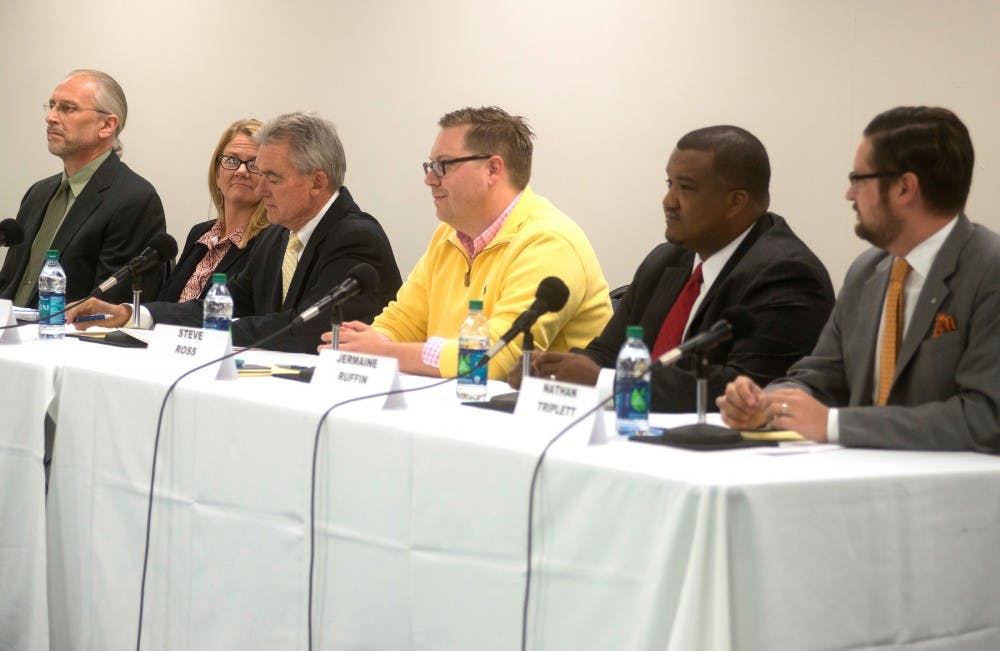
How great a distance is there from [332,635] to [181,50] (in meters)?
4.78

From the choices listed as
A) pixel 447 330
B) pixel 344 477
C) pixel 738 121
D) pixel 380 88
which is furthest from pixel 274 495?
pixel 380 88

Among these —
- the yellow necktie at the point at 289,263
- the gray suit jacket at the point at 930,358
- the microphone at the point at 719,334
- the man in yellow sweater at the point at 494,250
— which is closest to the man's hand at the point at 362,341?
the man in yellow sweater at the point at 494,250

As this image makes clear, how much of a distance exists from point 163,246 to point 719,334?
6.64 ft

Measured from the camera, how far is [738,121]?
424 cm

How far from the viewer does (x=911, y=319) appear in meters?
2.34

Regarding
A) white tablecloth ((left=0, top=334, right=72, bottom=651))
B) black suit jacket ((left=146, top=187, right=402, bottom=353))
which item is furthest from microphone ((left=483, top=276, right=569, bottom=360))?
black suit jacket ((left=146, top=187, right=402, bottom=353))

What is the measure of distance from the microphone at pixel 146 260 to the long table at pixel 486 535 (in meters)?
0.63

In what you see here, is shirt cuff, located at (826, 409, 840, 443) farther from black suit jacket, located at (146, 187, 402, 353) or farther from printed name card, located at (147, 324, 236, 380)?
black suit jacket, located at (146, 187, 402, 353)

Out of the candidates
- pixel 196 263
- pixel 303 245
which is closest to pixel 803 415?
pixel 303 245

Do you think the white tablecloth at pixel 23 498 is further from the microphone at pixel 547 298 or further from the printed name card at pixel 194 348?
the microphone at pixel 547 298

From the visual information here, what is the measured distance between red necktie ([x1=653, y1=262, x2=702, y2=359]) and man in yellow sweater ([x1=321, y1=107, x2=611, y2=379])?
0.32m

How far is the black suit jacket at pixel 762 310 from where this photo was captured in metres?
2.74

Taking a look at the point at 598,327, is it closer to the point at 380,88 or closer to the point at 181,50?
the point at 380,88

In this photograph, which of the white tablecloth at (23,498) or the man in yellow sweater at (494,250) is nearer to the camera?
the white tablecloth at (23,498)
